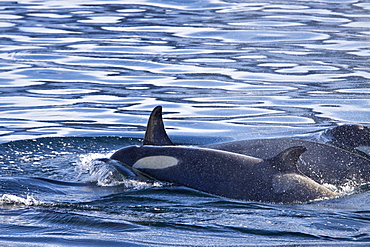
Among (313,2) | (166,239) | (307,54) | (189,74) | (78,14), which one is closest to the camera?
(166,239)

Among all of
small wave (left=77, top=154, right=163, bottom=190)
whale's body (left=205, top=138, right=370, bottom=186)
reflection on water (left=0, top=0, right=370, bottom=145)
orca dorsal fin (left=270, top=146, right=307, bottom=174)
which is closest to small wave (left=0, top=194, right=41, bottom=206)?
small wave (left=77, top=154, right=163, bottom=190)

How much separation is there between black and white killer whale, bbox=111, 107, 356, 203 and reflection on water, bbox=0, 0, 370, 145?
3.71 m

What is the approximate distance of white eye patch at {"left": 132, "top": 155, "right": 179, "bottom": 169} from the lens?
310 inches

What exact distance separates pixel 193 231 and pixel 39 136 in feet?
18.4

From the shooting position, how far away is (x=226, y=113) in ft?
44.3

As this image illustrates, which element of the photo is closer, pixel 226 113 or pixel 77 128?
pixel 77 128

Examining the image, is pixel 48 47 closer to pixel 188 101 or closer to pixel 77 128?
pixel 188 101

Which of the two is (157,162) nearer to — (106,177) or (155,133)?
(106,177)

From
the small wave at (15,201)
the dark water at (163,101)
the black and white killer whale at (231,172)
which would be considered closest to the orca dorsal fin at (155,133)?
the black and white killer whale at (231,172)

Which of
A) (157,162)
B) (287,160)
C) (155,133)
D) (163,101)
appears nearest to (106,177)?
(157,162)

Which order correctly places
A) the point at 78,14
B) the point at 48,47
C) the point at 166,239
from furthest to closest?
the point at 78,14, the point at 48,47, the point at 166,239

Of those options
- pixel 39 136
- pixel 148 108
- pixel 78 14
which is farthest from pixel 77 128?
pixel 78 14

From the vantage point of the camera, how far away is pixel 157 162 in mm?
7891

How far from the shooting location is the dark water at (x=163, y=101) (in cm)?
670
